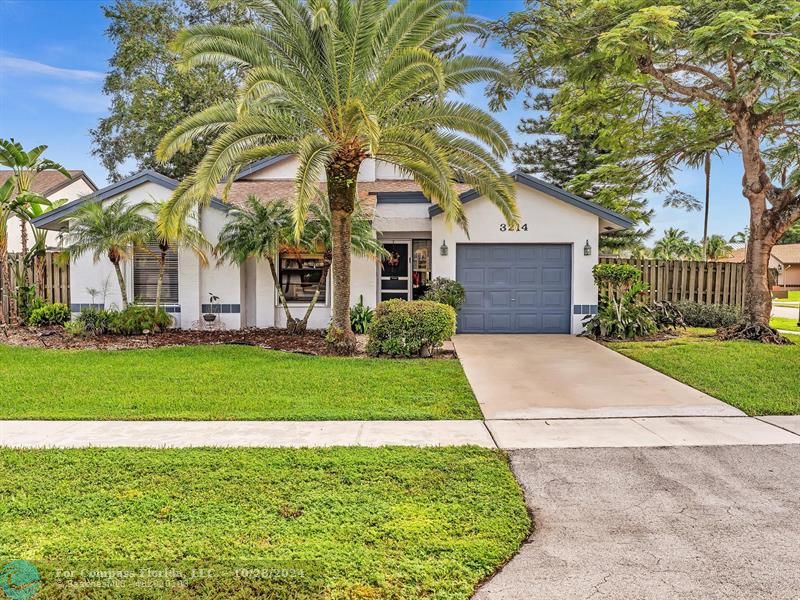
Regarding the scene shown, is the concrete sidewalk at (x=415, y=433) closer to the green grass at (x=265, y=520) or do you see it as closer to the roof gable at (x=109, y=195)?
the green grass at (x=265, y=520)

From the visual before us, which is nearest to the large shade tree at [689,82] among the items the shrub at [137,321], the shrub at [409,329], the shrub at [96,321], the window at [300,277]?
the shrub at [409,329]

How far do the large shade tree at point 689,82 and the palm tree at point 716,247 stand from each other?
30.1 metres

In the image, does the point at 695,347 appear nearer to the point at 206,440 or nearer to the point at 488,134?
the point at 488,134

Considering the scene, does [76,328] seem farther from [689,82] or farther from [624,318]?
[689,82]

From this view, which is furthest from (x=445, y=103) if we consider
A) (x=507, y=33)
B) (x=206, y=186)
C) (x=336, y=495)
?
(x=336, y=495)

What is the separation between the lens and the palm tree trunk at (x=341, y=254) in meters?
10.3

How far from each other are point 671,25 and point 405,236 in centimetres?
774

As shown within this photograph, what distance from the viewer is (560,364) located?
9664 mm

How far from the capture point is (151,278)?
534 inches

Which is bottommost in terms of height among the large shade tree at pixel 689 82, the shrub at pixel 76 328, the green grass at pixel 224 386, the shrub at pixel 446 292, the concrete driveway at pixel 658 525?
the concrete driveway at pixel 658 525

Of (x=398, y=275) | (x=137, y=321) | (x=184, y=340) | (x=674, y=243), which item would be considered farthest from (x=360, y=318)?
(x=674, y=243)

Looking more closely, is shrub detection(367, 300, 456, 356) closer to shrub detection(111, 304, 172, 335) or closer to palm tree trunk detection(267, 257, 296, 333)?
palm tree trunk detection(267, 257, 296, 333)

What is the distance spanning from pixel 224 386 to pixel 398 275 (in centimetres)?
737

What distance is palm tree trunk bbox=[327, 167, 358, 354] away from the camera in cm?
1034
